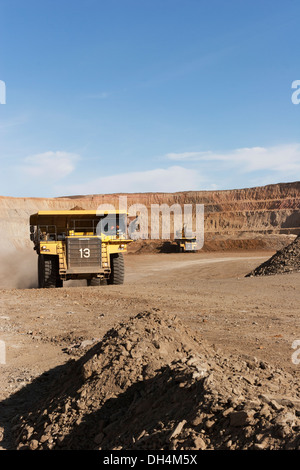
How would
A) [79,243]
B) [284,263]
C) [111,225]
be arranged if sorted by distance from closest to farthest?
[79,243] → [111,225] → [284,263]

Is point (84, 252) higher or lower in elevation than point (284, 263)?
higher

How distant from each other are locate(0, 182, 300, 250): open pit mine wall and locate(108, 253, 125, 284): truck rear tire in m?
39.1

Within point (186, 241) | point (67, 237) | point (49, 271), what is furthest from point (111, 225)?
point (186, 241)

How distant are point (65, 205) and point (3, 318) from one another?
2655 inches

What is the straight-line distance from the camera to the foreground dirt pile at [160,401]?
349 centimetres

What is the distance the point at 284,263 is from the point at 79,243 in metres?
8.99

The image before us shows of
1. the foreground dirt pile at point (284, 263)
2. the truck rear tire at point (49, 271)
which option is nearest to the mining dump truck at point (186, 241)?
the foreground dirt pile at point (284, 263)

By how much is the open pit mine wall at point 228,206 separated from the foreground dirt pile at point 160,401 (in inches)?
1952

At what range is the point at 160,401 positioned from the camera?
4262 mm

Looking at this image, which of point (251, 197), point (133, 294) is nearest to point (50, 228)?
point (133, 294)

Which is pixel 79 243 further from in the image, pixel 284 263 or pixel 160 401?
pixel 160 401

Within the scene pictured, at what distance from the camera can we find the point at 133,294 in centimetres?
1375
